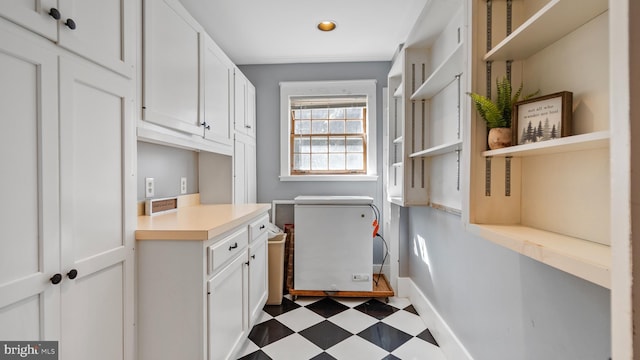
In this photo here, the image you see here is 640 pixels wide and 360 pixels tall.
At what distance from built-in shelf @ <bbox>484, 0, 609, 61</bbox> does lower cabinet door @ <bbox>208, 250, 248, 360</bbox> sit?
1474 mm

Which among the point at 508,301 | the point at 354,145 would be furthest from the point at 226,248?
the point at 354,145

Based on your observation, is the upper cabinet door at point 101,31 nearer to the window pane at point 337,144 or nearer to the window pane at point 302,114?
the window pane at point 302,114

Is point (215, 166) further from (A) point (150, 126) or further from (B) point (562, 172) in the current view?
(B) point (562, 172)

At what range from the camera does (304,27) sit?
232cm

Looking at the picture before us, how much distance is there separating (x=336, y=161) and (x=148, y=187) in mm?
1874

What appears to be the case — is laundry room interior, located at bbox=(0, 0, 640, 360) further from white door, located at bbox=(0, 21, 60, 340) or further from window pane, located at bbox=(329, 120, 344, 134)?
window pane, located at bbox=(329, 120, 344, 134)

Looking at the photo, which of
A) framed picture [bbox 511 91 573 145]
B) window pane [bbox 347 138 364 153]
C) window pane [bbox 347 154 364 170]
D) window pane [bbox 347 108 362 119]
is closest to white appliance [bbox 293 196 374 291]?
window pane [bbox 347 154 364 170]

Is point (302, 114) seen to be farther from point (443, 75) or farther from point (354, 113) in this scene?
point (443, 75)

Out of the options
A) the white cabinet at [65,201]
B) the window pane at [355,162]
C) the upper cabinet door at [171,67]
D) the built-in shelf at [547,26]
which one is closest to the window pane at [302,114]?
the window pane at [355,162]

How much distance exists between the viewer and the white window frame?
299cm

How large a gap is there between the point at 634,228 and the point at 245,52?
2986mm

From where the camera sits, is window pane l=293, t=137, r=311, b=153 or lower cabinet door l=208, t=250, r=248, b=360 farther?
window pane l=293, t=137, r=311, b=153

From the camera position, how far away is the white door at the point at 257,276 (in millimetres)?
1886

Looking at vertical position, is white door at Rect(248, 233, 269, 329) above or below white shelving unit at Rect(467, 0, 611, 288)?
below
